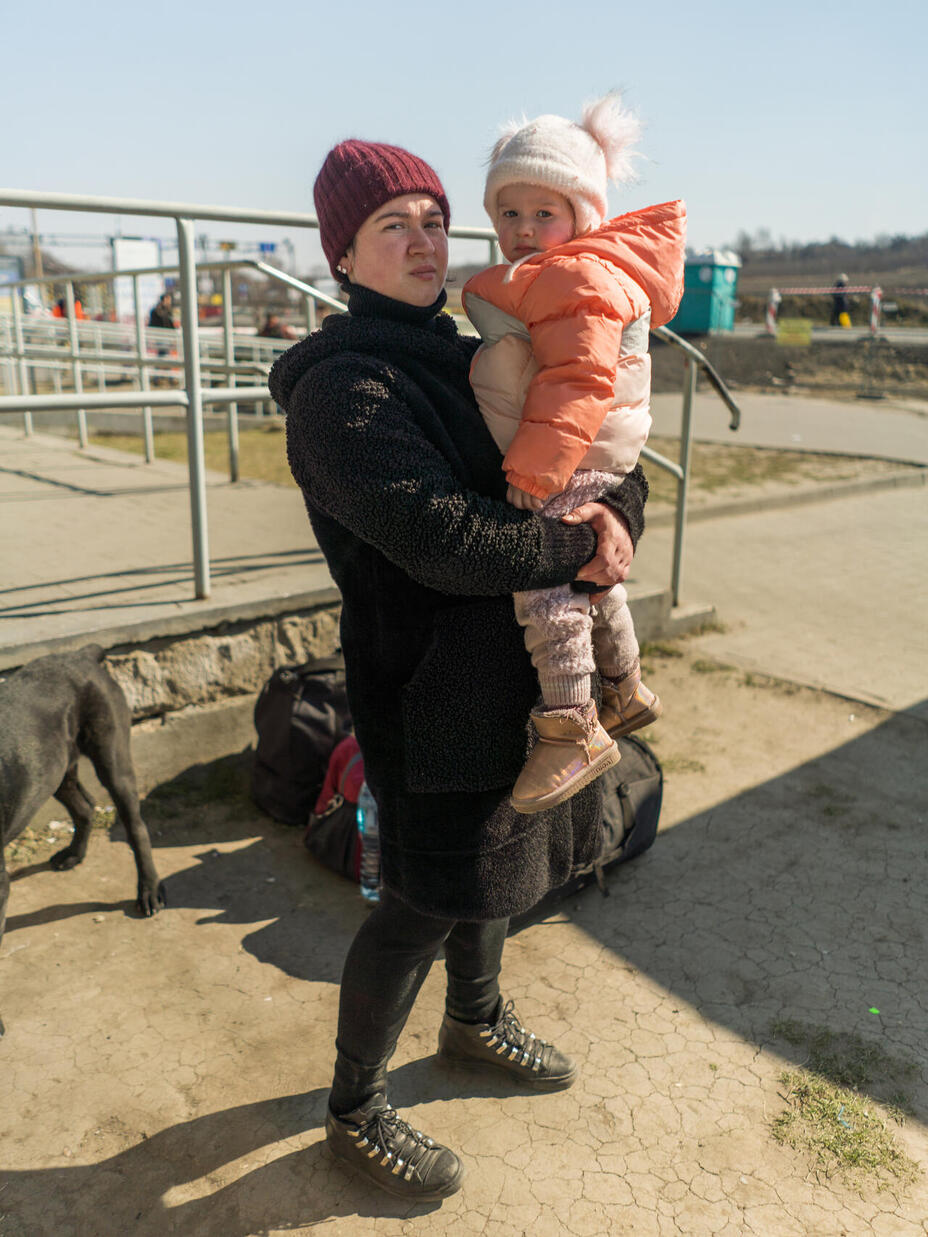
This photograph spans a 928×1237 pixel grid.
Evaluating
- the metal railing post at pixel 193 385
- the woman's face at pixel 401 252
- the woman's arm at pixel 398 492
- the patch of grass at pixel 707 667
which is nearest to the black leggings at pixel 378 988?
the woman's arm at pixel 398 492

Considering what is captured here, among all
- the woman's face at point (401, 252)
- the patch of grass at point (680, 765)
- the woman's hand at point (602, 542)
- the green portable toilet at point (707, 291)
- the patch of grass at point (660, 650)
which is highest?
the green portable toilet at point (707, 291)

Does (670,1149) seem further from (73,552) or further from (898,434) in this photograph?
(898,434)

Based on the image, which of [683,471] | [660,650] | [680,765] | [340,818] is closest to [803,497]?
[683,471]

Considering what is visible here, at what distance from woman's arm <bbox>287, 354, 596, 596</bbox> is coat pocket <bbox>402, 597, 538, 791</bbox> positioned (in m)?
0.10

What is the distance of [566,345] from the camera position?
1.52 m

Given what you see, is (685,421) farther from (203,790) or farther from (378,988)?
(378,988)

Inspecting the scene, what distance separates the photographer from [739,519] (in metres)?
7.88

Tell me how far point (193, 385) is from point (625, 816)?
2.02 m

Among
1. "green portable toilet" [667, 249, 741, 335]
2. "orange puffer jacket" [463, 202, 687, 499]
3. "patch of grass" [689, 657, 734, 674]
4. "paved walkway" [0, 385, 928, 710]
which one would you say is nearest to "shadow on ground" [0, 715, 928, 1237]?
"paved walkway" [0, 385, 928, 710]

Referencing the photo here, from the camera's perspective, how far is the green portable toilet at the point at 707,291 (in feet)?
68.8

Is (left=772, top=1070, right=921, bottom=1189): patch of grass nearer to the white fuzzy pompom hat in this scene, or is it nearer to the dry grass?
the dry grass

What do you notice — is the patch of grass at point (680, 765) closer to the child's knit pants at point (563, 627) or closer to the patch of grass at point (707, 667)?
the patch of grass at point (707, 667)

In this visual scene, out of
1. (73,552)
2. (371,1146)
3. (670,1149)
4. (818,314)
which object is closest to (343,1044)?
(371,1146)

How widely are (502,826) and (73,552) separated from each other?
3375 mm
